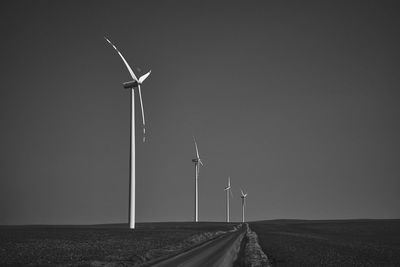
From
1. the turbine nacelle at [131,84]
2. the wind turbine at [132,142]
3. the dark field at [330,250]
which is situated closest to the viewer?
the dark field at [330,250]

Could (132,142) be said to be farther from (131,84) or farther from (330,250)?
(330,250)

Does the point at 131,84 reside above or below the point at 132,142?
above

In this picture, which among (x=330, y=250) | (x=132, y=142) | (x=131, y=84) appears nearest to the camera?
(x=330, y=250)

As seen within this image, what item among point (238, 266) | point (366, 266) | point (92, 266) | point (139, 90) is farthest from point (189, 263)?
point (139, 90)

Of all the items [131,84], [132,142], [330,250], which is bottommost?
[330,250]

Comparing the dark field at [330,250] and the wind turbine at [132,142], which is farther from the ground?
the wind turbine at [132,142]

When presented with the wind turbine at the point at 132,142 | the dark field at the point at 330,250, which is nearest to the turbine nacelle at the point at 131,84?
the wind turbine at the point at 132,142

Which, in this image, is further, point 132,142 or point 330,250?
point 132,142

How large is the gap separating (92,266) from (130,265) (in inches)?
79.9

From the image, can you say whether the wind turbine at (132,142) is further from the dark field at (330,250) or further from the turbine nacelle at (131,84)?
the dark field at (330,250)

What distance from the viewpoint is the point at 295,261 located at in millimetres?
27578

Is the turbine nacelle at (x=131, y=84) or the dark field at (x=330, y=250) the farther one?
the turbine nacelle at (x=131, y=84)

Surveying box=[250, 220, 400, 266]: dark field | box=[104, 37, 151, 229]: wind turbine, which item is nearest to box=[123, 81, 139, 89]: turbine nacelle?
box=[104, 37, 151, 229]: wind turbine

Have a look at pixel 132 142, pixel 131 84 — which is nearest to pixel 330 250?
pixel 132 142
